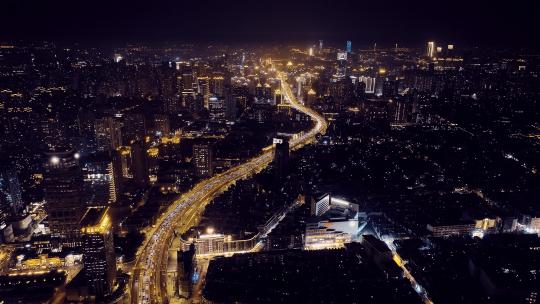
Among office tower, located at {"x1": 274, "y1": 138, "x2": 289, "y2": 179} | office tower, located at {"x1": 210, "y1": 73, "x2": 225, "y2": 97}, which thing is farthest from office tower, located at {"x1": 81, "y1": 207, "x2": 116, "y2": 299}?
office tower, located at {"x1": 210, "y1": 73, "x2": 225, "y2": 97}

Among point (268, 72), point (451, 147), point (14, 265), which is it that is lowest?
point (14, 265)

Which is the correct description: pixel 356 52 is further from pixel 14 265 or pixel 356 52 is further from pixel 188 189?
pixel 14 265

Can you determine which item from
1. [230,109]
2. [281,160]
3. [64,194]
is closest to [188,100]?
[230,109]

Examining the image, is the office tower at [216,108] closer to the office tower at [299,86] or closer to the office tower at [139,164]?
the office tower at [299,86]

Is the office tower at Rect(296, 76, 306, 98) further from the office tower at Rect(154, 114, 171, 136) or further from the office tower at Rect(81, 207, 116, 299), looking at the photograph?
the office tower at Rect(81, 207, 116, 299)

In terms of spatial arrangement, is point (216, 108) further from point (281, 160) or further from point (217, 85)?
point (281, 160)

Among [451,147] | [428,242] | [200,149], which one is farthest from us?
[451,147]

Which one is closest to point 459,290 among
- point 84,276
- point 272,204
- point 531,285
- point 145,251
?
point 531,285

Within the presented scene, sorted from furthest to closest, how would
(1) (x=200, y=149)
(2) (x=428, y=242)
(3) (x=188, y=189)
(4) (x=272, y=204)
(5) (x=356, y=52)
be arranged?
(5) (x=356, y=52) < (1) (x=200, y=149) < (3) (x=188, y=189) < (4) (x=272, y=204) < (2) (x=428, y=242)
